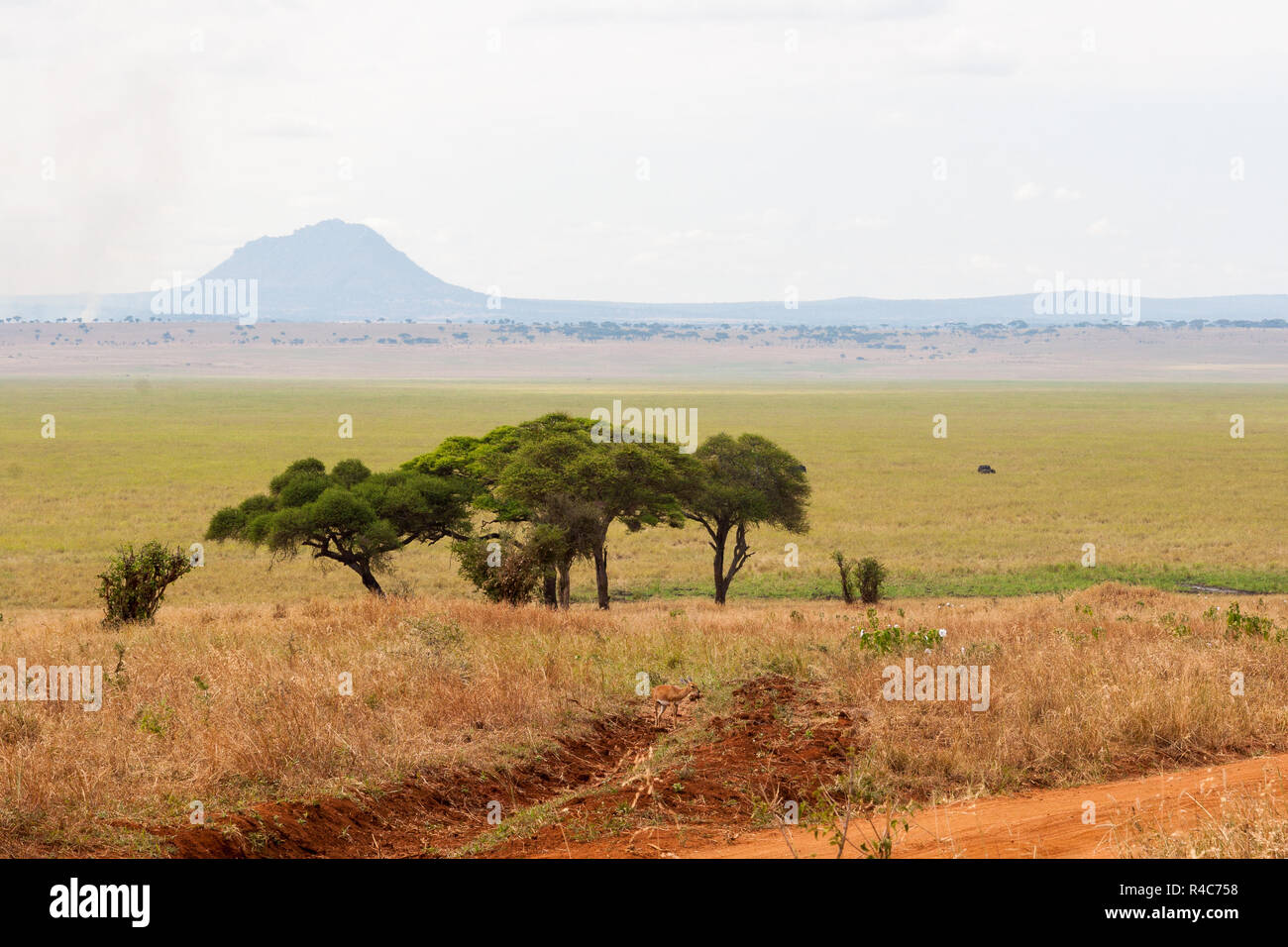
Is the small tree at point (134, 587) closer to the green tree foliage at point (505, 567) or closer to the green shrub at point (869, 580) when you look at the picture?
the green tree foliage at point (505, 567)

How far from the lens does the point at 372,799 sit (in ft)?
28.9

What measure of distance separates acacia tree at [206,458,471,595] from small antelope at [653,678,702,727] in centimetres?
1690

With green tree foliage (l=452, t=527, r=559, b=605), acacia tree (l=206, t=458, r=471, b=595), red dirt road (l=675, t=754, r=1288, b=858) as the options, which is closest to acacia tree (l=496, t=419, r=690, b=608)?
acacia tree (l=206, t=458, r=471, b=595)

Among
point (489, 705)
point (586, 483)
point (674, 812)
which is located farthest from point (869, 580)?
point (674, 812)

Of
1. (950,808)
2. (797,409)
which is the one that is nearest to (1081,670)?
(950,808)

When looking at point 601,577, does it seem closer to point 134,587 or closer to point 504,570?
point 504,570

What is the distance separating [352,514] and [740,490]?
38.0 ft

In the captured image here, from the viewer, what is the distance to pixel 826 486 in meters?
68.8

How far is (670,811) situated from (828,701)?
4.05 m

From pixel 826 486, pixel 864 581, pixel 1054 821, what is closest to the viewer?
pixel 1054 821

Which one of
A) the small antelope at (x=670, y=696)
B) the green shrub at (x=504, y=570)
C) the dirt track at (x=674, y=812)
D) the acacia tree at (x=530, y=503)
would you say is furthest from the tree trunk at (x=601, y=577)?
the dirt track at (x=674, y=812)

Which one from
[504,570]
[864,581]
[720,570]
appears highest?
[504,570]

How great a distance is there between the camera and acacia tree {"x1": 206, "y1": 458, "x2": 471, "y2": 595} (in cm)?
2800

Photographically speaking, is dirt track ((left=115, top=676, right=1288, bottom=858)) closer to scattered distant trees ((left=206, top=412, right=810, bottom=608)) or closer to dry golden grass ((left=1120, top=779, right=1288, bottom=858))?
dry golden grass ((left=1120, top=779, right=1288, bottom=858))
